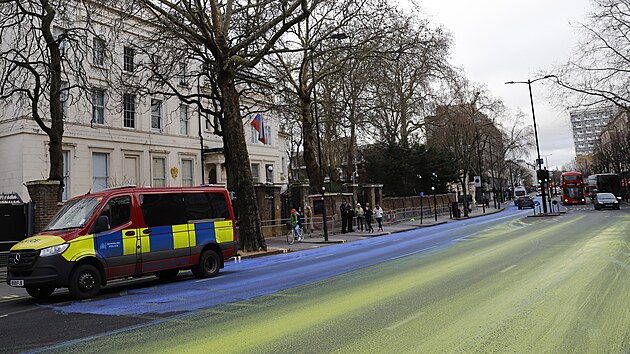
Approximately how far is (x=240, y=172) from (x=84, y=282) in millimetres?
9912

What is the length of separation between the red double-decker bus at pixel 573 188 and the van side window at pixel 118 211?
57009 mm

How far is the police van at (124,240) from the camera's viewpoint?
370 inches

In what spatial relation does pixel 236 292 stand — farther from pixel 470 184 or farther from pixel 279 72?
pixel 470 184

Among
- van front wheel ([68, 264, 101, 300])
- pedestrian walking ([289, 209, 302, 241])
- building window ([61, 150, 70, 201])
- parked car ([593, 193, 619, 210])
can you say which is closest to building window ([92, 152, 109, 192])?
building window ([61, 150, 70, 201])

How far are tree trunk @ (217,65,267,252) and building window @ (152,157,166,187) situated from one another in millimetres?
15171

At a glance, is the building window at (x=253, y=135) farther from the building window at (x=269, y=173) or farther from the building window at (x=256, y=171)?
the building window at (x=269, y=173)

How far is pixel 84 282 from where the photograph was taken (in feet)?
31.8

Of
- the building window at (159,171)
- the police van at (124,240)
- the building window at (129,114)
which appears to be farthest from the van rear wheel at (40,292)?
the building window at (159,171)

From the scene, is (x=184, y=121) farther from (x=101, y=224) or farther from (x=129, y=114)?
(x=101, y=224)

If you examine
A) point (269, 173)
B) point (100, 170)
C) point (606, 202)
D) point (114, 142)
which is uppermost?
point (114, 142)

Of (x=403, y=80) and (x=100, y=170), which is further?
(x=403, y=80)

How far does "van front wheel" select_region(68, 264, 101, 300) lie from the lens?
9.49 meters

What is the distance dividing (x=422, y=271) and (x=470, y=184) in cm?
7211

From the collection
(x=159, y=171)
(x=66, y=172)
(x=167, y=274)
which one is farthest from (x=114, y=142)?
(x=167, y=274)
